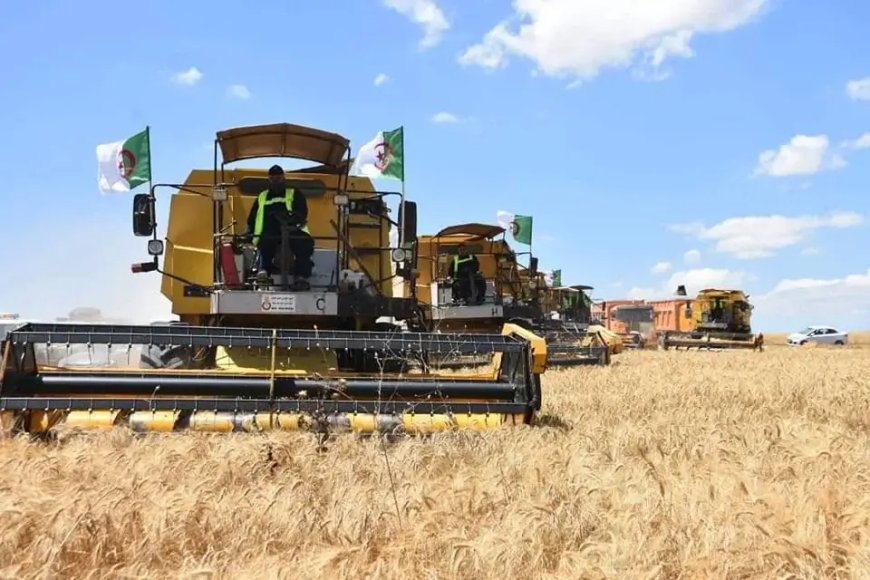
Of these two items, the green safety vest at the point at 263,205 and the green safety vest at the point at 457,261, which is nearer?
the green safety vest at the point at 263,205

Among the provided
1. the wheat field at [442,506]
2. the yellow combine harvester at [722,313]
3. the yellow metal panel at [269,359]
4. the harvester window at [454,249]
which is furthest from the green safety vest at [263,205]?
the yellow combine harvester at [722,313]

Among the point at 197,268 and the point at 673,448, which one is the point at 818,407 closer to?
the point at 673,448

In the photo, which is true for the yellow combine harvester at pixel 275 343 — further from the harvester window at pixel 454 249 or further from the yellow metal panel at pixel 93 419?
the harvester window at pixel 454 249

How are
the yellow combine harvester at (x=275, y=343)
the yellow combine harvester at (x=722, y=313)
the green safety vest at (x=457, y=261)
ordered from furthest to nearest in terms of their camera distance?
1. the yellow combine harvester at (x=722, y=313)
2. the green safety vest at (x=457, y=261)
3. the yellow combine harvester at (x=275, y=343)

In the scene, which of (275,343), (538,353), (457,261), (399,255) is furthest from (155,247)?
(457,261)

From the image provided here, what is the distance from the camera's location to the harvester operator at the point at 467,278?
17.2 meters

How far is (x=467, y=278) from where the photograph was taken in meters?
17.3

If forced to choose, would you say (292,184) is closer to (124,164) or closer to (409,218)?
(409,218)

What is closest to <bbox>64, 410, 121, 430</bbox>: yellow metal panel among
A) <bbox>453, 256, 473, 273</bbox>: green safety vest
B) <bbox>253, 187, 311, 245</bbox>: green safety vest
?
<bbox>253, 187, 311, 245</bbox>: green safety vest

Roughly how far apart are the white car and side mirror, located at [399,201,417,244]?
129 ft

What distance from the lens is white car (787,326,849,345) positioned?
139 ft

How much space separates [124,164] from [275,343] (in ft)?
20.7

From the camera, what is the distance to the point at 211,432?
195 inches

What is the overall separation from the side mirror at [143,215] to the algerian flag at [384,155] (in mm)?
5254
